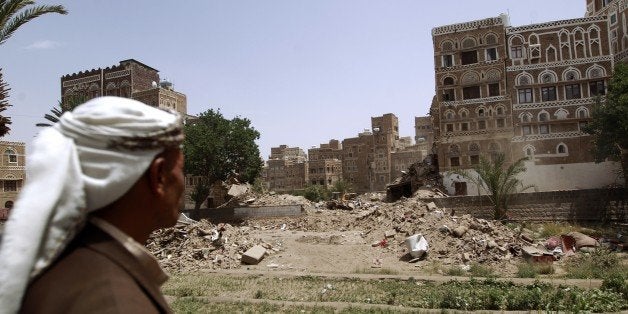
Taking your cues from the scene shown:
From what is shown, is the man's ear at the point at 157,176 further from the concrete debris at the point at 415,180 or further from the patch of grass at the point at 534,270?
the concrete debris at the point at 415,180

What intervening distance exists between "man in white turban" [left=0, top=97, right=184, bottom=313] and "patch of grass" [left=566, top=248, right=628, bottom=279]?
48.8ft

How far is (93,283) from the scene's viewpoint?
4.40 feet

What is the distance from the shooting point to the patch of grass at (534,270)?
15.1 m

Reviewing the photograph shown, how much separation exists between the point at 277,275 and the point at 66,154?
50.9 ft

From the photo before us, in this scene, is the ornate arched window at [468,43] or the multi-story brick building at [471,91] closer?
the multi-story brick building at [471,91]

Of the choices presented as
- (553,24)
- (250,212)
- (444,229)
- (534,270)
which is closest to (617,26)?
(553,24)

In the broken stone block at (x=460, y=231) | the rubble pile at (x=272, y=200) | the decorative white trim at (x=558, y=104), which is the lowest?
the broken stone block at (x=460, y=231)

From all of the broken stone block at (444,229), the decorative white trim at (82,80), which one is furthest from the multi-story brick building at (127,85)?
the broken stone block at (444,229)

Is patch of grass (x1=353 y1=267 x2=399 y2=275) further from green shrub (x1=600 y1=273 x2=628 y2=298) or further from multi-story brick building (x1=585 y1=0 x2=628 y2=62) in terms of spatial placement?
multi-story brick building (x1=585 y1=0 x2=628 y2=62)

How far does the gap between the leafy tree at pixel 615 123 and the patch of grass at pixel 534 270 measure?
Answer: 20183mm

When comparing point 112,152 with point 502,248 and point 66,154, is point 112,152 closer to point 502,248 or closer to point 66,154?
point 66,154

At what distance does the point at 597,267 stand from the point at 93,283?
16876 mm

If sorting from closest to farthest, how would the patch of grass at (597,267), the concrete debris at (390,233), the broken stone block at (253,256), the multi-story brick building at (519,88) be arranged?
the patch of grass at (597,267) → the broken stone block at (253,256) → the concrete debris at (390,233) → the multi-story brick building at (519,88)

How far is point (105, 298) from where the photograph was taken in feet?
4.33
